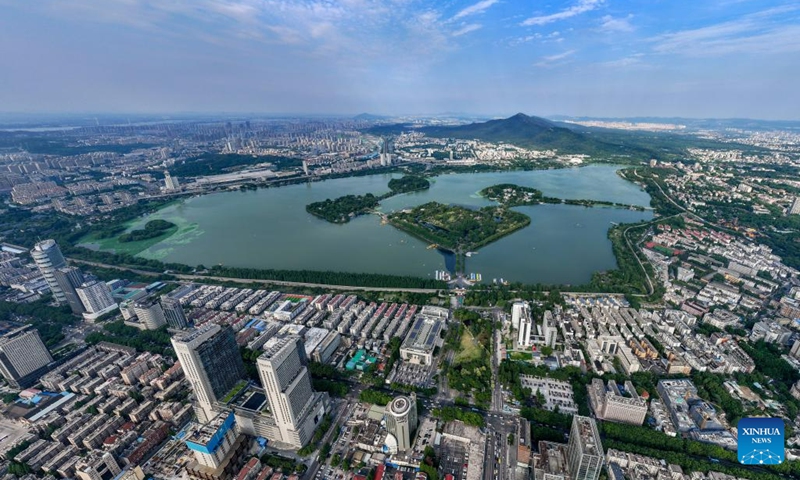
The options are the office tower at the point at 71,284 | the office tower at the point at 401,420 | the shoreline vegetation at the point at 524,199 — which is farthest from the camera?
the shoreline vegetation at the point at 524,199

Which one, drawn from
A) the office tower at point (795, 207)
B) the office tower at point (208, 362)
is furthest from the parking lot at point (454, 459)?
the office tower at point (795, 207)

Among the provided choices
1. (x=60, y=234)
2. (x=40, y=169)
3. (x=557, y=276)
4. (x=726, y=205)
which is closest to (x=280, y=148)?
(x=40, y=169)

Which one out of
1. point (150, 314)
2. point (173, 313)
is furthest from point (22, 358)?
point (173, 313)

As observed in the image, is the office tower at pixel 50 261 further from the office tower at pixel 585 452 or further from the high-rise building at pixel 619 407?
the high-rise building at pixel 619 407

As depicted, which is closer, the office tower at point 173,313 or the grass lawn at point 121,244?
the office tower at point 173,313

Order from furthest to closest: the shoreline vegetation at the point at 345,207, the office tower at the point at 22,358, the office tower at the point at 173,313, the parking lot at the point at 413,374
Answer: the shoreline vegetation at the point at 345,207, the office tower at the point at 173,313, the parking lot at the point at 413,374, the office tower at the point at 22,358

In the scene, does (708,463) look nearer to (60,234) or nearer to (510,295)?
(510,295)
